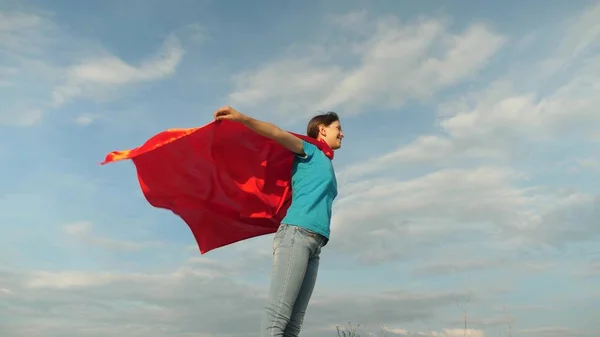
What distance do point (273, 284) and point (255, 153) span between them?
1816 mm

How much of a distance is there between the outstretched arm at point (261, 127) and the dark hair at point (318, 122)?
0.61m

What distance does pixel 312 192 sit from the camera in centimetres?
473

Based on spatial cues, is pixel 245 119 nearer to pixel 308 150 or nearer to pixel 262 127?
pixel 262 127

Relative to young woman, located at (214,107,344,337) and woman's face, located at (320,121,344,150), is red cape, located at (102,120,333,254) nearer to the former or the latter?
woman's face, located at (320,121,344,150)

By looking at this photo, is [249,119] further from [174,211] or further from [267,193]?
[174,211]

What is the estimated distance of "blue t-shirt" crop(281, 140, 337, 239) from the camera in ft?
14.9

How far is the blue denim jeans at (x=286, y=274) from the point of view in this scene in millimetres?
4340

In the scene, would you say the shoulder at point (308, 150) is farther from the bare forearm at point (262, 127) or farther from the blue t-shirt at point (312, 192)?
the bare forearm at point (262, 127)

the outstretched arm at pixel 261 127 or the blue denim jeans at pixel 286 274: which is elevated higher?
the outstretched arm at pixel 261 127

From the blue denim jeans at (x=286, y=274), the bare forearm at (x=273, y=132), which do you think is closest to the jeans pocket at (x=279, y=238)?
the blue denim jeans at (x=286, y=274)

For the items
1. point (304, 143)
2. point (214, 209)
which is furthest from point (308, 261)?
point (214, 209)

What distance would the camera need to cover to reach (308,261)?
4574mm

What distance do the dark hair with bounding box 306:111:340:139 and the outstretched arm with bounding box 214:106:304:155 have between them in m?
0.61

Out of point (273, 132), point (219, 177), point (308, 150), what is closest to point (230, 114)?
point (273, 132)
